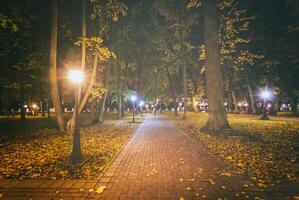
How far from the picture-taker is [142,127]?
23969mm

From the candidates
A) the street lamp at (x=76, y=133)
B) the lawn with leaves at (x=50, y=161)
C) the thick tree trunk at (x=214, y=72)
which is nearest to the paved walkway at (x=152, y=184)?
the lawn with leaves at (x=50, y=161)

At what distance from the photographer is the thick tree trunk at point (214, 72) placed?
17.8 meters

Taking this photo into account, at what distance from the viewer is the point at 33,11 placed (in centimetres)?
1923

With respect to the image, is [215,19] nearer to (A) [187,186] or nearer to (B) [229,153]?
(B) [229,153]

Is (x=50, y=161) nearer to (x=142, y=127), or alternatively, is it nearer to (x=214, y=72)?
(x=214, y=72)

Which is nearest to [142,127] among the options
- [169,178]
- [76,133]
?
[76,133]

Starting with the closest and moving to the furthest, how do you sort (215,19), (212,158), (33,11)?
1. (212,158)
2. (215,19)
3. (33,11)

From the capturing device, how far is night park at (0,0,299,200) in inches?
271

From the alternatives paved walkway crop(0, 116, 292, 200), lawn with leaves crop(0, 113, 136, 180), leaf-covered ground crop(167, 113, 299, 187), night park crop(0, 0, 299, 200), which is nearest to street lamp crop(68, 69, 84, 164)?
night park crop(0, 0, 299, 200)

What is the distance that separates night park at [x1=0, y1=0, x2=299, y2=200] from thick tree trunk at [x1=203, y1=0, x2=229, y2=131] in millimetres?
68

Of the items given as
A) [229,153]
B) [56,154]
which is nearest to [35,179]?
[56,154]

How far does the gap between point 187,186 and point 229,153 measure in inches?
189

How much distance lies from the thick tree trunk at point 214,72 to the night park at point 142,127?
0.22ft

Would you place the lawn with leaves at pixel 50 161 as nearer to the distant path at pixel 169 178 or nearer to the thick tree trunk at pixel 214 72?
the distant path at pixel 169 178
